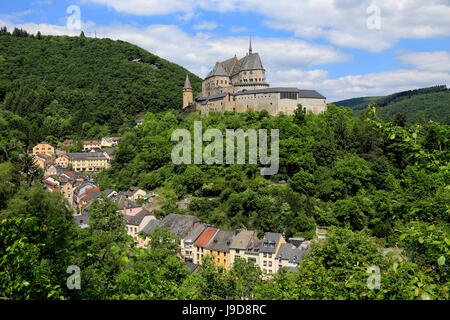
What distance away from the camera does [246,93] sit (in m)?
58.2

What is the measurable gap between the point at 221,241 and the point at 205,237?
1801mm

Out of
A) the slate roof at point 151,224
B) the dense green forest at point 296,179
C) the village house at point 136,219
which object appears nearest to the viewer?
the slate roof at point 151,224

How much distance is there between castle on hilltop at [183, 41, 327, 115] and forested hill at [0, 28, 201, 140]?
2268 centimetres

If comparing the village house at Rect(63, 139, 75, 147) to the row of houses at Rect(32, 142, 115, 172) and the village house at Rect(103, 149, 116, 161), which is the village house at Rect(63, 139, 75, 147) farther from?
the village house at Rect(103, 149, 116, 161)

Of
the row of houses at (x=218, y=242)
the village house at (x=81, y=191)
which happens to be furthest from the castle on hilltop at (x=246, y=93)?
the row of houses at (x=218, y=242)

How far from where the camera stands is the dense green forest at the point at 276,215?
5023 mm

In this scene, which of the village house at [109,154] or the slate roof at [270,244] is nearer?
the slate roof at [270,244]

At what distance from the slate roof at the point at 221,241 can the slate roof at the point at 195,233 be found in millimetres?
1844

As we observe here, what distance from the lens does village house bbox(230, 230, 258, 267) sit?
101ft

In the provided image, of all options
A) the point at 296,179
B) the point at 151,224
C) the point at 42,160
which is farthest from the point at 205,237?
the point at 42,160

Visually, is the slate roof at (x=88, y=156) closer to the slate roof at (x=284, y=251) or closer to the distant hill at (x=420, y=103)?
the slate roof at (x=284, y=251)
